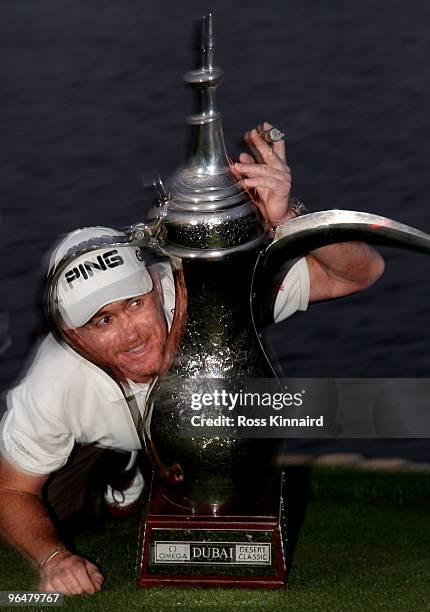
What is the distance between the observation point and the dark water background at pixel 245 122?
4305mm

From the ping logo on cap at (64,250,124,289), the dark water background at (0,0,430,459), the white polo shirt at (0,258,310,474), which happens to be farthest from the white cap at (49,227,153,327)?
the dark water background at (0,0,430,459)

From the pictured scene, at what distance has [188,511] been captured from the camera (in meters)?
2.23

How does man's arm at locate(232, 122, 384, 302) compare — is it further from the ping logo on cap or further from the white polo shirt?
the ping logo on cap

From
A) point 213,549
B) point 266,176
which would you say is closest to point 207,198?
point 266,176

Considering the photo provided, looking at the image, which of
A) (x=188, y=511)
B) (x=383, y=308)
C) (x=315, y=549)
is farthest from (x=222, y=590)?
(x=383, y=308)

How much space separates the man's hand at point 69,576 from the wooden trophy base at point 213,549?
3.5 inches

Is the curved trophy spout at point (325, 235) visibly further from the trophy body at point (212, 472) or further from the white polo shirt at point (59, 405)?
the white polo shirt at point (59, 405)

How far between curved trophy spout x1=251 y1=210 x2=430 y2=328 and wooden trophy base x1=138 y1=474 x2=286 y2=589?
1.12ft

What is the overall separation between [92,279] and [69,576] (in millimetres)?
513

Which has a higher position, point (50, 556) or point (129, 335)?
point (129, 335)

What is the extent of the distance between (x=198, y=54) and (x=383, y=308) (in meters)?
2.42

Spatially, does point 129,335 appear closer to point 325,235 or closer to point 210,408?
point 210,408

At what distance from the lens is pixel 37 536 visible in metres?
2.30

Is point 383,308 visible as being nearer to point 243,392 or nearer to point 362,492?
point 362,492
